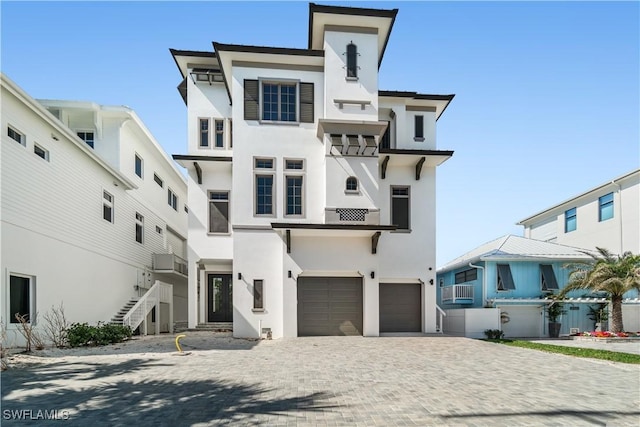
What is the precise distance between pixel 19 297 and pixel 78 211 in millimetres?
4366

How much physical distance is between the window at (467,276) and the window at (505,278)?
1198 millimetres

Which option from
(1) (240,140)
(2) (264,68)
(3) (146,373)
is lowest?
(3) (146,373)

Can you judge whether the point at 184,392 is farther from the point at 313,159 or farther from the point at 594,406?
the point at 313,159

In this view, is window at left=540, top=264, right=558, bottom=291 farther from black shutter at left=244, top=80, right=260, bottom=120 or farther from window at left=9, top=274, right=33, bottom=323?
window at left=9, top=274, right=33, bottom=323

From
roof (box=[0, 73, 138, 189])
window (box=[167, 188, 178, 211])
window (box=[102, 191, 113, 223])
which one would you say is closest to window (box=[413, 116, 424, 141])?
roof (box=[0, 73, 138, 189])

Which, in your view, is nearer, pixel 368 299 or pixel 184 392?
pixel 184 392

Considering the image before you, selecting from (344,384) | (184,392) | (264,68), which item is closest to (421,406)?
(344,384)

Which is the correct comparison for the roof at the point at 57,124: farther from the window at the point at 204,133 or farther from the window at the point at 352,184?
the window at the point at 352,184

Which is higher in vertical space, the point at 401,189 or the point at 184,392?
the point at 401,189

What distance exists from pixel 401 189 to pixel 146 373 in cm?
1385

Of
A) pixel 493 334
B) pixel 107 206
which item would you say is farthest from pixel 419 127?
pixel 107 206

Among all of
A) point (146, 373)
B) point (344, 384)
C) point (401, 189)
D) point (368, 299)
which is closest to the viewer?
point (344, 384)

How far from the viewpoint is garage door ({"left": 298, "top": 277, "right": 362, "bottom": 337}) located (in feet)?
56.9

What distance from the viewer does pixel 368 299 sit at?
684 inches
